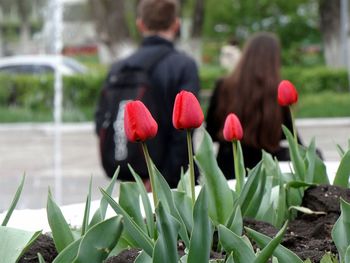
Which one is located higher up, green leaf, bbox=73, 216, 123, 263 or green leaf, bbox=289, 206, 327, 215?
green leaf, bbox=73, 216, 123, 263

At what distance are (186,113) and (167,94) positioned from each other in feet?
10.4

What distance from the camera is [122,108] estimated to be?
5262mm

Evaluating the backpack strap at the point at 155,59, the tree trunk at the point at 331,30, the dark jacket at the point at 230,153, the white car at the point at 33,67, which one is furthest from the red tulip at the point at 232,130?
the tree trunk at the point at 331,30

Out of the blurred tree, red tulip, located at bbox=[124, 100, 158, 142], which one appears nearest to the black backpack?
red tulip, located at bbox=[124, 100, 158, 142]

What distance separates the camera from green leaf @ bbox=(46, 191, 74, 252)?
2148 mm

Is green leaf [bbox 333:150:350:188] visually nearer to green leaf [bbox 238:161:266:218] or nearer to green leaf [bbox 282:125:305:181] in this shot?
green leaf [bbox 282:125:305:181]

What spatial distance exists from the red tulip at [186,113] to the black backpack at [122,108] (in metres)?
2.95

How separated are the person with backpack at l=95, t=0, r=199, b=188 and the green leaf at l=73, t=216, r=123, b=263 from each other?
335 centimetres

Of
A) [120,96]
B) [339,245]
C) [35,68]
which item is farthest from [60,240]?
[35,68]

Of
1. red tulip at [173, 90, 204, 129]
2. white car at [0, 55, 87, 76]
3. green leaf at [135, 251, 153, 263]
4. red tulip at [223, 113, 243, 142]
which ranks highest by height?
red tulip at [173, 90, 204, 129]

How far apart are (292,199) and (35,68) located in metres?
21.9

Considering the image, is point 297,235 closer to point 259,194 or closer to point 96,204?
point 259,194

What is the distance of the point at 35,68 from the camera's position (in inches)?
956

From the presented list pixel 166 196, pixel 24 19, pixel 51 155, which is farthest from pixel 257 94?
pixel 24 19
